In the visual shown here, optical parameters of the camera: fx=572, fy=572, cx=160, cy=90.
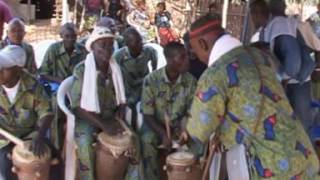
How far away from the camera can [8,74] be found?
3.76m

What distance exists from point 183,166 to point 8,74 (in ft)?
4.25

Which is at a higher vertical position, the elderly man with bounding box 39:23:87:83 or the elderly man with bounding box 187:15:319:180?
the elderly man with bounding box 187:15:319:180

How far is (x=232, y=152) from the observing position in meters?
2.74

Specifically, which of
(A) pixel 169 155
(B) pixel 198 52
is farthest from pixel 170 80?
(B) pixel 198 52

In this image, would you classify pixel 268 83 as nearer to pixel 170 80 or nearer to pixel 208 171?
pixel 208 171

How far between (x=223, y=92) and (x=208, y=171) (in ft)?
2.98

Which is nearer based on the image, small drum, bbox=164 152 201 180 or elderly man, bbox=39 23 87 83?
small drum, bbox=164 152 201 180

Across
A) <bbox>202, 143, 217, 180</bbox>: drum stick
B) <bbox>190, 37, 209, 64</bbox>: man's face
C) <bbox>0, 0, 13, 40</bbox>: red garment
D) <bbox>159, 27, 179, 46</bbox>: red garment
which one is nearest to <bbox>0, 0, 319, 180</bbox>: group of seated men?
<bbox>190, 37, 209, 64</bbox>: man's face

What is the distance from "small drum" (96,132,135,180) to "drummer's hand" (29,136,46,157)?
1.39 ft

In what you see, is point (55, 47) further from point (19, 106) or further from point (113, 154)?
point (113, 154)

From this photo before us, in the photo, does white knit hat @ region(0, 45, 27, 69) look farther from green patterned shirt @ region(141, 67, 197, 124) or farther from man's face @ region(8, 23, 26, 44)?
man's face @ region(8, 23, 26, 44)

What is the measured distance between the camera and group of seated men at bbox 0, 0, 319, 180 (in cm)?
256

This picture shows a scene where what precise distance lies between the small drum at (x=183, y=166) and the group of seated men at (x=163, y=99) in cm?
13

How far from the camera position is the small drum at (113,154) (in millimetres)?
3889
